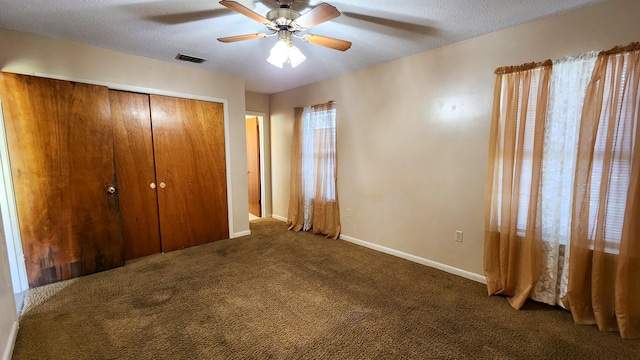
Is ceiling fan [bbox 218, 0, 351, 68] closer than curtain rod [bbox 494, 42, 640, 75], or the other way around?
ceiling fan [bbox 218, 0, 351, 68]

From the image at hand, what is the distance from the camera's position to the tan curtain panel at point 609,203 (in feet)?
5.93

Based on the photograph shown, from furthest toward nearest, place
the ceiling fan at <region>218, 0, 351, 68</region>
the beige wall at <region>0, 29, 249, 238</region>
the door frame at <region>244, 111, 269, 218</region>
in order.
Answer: the door frame at <region>244, 111, 269, 218</region> → the beige wall at <region>0, 29, 249, 238</region> → the ceiling fan at <region>218, 0, 351, 68</region>

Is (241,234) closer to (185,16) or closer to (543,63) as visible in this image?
(185,16)

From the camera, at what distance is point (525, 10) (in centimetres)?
206

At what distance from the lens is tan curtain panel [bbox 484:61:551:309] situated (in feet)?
7.13

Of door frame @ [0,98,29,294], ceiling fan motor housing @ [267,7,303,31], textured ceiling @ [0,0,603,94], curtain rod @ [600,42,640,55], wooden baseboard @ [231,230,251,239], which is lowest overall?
wooden baseboard @ [231,230,251,239]

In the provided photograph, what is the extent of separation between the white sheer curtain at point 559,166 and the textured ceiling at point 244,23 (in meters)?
0.51

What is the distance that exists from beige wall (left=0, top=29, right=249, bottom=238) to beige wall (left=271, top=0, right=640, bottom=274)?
1.40 metres

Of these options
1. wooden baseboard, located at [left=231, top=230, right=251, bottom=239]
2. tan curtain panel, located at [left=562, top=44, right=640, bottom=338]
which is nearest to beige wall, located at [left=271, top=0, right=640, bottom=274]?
tan curtain panel, located at [left=562, top=44, right=640, bottom=338]

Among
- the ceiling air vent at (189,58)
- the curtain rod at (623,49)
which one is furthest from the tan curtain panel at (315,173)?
the curtain rod at (623,49)

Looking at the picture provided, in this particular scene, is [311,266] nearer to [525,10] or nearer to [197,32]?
[197,32]

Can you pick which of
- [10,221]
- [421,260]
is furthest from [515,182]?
[10,221]

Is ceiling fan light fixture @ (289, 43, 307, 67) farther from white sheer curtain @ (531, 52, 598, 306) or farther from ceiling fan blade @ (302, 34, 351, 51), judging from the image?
white sheer curtain @ (531, 52, 598, 306)

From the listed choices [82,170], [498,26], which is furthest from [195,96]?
[498,26]
